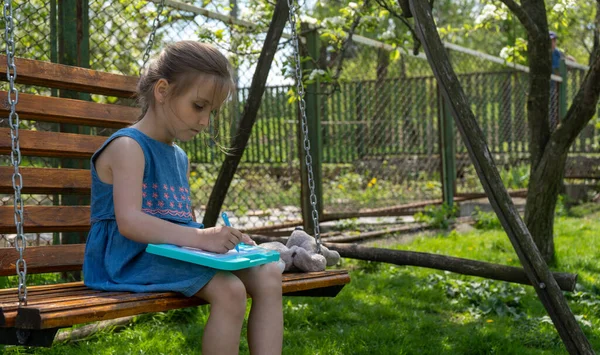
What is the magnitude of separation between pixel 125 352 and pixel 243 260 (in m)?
1.37

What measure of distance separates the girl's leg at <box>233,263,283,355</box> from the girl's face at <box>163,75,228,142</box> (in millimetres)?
522

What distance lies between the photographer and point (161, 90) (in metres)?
2.65

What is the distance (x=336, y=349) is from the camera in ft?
11.8

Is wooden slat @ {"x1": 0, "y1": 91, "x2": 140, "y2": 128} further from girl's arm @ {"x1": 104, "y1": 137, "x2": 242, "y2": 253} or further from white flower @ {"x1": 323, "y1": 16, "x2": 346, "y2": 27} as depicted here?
white flower @ {"x1": 323, "y1": 16, "x2": 346, "y2": 27}

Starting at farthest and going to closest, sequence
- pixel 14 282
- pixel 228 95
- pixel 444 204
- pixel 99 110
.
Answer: pixel 444 204
pixel 14 282
pixel 99 110
pixel 228 95

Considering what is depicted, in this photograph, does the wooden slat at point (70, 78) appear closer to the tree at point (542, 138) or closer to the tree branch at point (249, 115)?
the tree branch at point (249, 115)

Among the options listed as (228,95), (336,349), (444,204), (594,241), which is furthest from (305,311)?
(444,204)

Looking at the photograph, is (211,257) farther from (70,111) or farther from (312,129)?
(312,129)

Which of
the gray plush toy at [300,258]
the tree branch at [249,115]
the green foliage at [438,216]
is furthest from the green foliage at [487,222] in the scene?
the gray plush toy at [300,258]

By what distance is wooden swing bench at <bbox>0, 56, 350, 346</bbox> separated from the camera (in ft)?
7.58

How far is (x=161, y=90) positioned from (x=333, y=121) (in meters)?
4.92

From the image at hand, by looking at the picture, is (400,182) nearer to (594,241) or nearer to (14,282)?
(594,241)

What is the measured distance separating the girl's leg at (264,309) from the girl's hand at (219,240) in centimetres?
14

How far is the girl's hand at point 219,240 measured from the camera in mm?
2441
